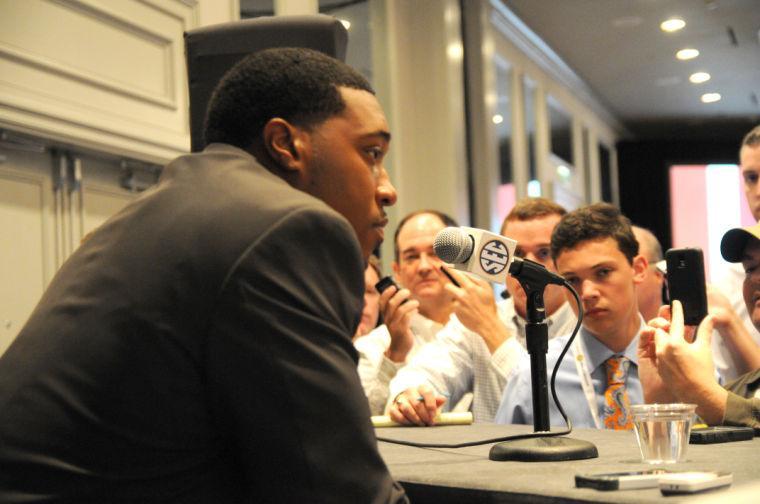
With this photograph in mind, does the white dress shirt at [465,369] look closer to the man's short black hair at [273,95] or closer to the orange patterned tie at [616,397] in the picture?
the orange patterned tie at [616,397]

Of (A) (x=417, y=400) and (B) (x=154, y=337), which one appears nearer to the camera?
(B) (x=154, y=337)

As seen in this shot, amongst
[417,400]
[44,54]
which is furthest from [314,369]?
[44,54]

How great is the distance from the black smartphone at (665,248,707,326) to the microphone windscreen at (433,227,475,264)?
0.45 m

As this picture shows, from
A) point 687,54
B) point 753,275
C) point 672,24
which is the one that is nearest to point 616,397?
point 753,275

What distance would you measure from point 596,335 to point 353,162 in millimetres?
1321

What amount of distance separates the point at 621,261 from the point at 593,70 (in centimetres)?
576

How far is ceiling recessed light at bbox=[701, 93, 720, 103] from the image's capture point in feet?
28.6

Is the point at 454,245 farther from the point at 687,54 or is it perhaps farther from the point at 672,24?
the point at 687,54

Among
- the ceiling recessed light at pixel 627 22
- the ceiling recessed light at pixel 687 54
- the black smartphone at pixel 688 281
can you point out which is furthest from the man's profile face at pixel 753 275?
the ceiling recessed light at pixel 687 54

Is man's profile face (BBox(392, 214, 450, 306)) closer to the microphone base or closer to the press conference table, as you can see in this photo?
the press conference table

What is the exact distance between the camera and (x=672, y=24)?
676cm

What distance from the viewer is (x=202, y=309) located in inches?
37.6

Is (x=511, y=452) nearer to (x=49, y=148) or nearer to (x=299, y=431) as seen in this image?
(x=299, y=431)

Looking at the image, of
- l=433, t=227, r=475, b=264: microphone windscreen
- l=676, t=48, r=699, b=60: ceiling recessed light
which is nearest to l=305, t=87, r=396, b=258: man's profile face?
l=433, t=227, r=475, b=264: microphone windscreen
